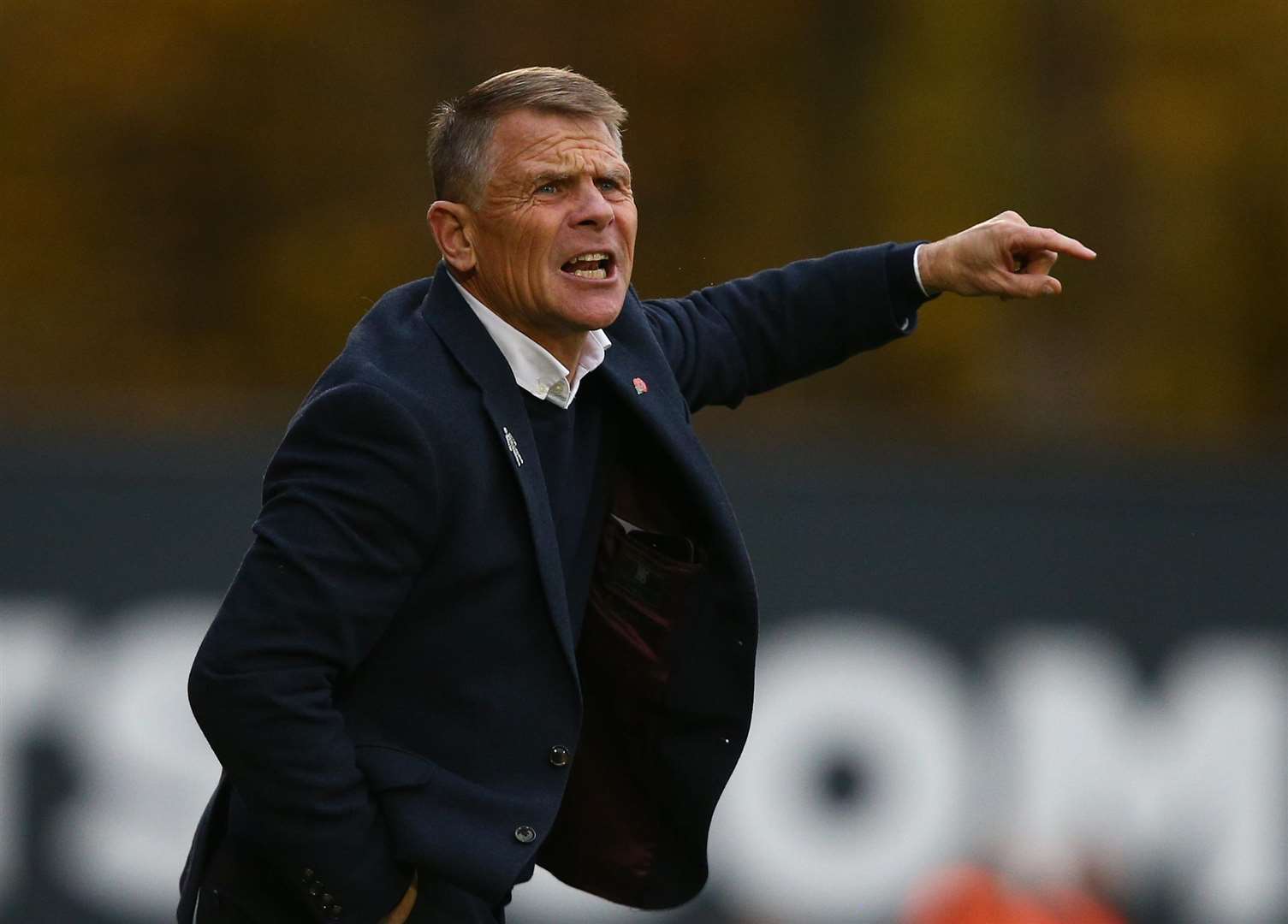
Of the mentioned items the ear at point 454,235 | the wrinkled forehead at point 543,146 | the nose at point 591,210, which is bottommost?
the ear at point 454,235

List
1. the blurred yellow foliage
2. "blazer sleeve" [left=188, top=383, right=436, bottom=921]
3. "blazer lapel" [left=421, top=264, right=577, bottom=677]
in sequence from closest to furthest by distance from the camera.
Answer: "blazer sleeve" [left=188, top=383, right=436, bottom=921] → "blazer lapel" [left=421, top=264, right=577, bottom=677] → the blurred yellow foliage

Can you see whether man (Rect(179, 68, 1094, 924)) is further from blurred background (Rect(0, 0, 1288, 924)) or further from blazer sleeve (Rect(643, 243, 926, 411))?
blurred background (Rect(0, 0, 1288, 924))

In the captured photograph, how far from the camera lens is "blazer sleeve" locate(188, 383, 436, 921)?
2.70 metres

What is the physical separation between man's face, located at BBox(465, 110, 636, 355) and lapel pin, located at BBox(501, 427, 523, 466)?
0.57ft

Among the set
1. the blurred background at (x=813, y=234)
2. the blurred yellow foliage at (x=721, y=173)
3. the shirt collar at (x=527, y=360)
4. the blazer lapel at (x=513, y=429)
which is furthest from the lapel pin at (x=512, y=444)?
the blurred yellow foliage at (x=721, y=173)

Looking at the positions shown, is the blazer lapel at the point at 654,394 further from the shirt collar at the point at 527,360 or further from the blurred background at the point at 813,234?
the blurred background at the point at 813,234

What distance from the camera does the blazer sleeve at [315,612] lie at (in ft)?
8.86

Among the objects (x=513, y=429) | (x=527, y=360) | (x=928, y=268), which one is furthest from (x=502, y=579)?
(x=928, y=268)

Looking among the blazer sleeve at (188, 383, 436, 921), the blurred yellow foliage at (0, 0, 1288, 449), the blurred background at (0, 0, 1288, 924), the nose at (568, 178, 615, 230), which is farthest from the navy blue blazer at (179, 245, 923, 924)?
the blurred yellow foliage at (0, 0, 1288, 449)

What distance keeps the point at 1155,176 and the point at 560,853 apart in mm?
5762

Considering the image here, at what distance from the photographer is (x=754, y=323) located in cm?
336

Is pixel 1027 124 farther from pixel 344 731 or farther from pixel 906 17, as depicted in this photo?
pixel 344 731

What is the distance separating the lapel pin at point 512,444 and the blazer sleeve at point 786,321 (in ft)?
1.54

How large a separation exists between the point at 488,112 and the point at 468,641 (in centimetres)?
73
